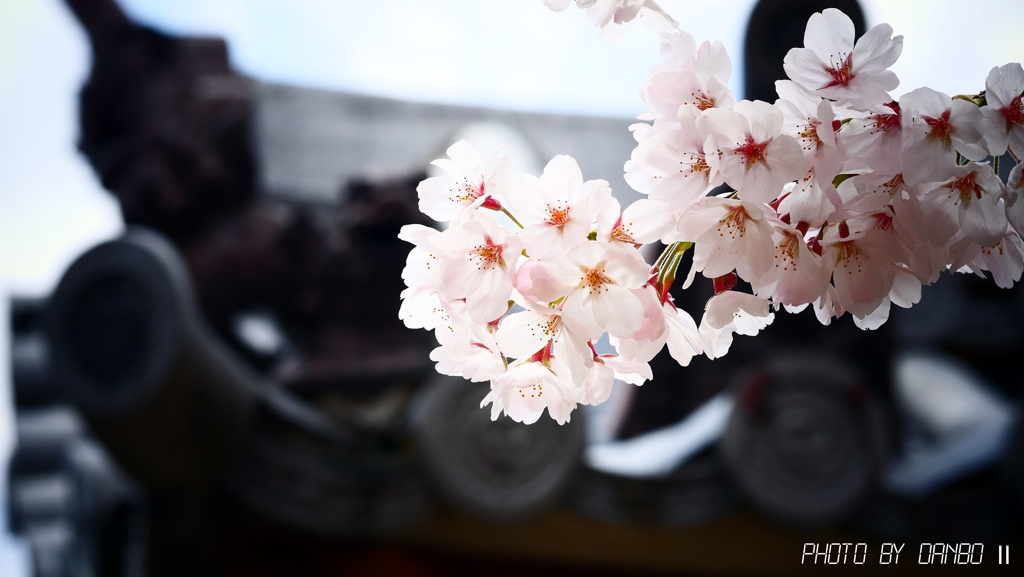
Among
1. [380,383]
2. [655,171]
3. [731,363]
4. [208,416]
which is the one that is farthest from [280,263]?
[655,171]

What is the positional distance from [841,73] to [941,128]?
46 mm

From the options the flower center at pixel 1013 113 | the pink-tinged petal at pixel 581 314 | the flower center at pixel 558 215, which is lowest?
the pink-tinged petal at pixel 581 314

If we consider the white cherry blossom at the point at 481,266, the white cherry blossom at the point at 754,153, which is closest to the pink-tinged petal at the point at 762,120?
the white cherry blossom at the point at 754,153

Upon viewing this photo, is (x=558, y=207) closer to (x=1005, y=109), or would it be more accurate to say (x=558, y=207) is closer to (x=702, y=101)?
(x=702, y=101)

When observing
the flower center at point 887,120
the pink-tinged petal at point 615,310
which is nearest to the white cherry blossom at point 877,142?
the flower center at point 887,120

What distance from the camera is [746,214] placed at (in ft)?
0.96

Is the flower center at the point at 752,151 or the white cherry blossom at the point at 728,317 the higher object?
the flower center at the point at 752,151

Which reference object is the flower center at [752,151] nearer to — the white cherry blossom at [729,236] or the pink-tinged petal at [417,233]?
the white cherry blossom at [729,236]

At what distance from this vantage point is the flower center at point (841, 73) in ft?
1.03

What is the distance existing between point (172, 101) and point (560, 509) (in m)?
1.66

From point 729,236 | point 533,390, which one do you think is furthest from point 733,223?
point 533,390

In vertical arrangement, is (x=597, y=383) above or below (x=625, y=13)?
below

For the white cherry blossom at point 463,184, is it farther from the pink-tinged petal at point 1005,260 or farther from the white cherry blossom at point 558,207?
the pink-tinged petal at point 1005,260

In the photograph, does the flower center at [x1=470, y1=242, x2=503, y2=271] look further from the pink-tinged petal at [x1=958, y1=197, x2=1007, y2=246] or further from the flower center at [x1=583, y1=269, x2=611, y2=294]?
the pink-tinged petal at [x1=958, y1=197, x2=1007, y2=246]
